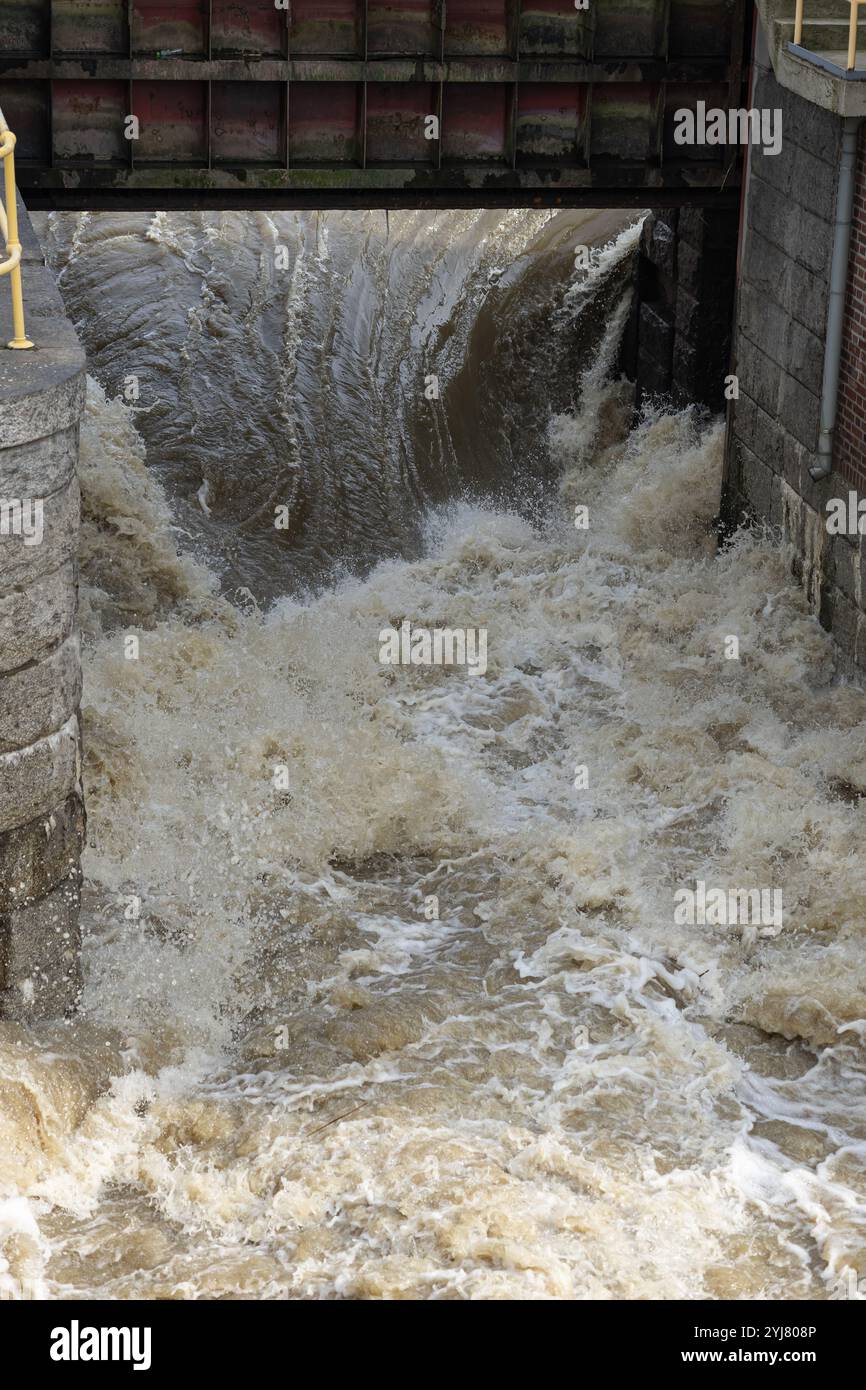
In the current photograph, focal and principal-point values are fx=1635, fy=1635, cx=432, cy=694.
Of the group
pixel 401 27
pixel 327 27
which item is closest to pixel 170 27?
pixel 327 27

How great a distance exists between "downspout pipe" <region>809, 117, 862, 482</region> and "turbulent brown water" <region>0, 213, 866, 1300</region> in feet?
4.04

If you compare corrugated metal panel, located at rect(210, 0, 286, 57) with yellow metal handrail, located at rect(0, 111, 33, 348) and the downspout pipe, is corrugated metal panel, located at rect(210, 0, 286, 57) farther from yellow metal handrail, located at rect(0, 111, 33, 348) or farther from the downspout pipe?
yellow metal handrail, located at rect(0, 111, 33, 348)

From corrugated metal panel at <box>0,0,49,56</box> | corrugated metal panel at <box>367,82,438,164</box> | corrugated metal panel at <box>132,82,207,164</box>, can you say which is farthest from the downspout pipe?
corrugated metal panel at <box>0,0,49,56</box>

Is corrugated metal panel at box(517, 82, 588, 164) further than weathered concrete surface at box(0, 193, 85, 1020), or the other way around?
corrugated metal panel at box(517, 82, 588, 164)

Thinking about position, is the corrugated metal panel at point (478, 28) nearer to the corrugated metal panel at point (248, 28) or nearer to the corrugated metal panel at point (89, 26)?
the corrugated metal panel at point (248, 28)

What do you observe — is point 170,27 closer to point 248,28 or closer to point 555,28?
point 248,28

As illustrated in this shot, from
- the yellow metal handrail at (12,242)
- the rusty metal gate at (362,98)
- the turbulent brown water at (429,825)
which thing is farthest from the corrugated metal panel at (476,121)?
the yellow metal handrail at (12,242)

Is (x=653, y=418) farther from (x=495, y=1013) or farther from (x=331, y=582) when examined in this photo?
(x=495, y=1013)

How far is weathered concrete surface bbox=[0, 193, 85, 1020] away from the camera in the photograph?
22.3ft

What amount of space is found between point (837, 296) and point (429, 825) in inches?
184

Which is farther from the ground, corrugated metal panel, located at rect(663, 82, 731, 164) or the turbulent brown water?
corrugated metal panel, located at rect(663, 82, 731, 164)

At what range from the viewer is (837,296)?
1134 cm

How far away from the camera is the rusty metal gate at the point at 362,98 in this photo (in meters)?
12.5

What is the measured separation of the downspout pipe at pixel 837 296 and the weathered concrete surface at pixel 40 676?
5771mm
